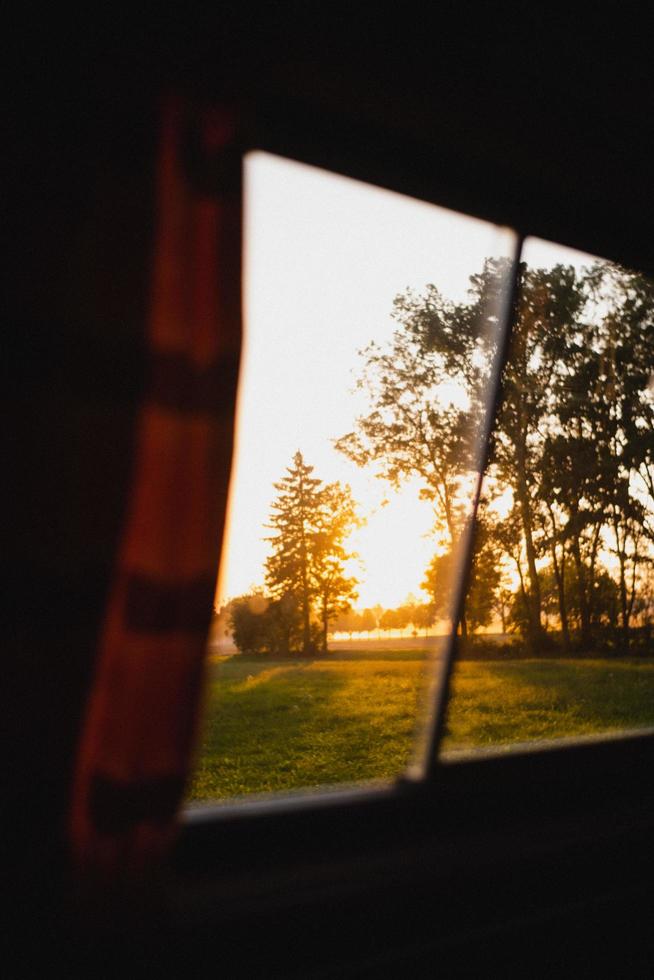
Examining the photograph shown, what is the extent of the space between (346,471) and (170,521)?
6.84 m

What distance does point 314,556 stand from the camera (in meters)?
8.20

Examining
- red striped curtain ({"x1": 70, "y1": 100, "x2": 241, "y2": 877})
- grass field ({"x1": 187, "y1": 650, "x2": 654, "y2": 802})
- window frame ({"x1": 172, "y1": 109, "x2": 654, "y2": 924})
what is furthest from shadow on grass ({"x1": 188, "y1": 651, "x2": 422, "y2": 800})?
red striped curtain ({"x1": 70, "y1": 100, "x2": 241, "y2": 877})

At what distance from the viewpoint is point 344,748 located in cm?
830

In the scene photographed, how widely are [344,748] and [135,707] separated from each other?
8.32 m

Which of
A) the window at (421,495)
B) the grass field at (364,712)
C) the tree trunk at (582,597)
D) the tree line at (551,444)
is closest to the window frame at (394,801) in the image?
the window at (421,495)

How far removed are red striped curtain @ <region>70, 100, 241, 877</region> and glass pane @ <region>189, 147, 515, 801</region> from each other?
48 millimetres

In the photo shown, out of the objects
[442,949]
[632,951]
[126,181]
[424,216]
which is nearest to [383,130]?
[424,216]

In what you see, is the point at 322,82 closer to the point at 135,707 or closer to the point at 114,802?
the point at 135,707

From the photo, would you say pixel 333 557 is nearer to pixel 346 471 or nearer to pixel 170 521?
pixel 346 471

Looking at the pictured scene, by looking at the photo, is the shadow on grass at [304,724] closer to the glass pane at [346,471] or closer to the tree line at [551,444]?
the glass pane at [346,471]

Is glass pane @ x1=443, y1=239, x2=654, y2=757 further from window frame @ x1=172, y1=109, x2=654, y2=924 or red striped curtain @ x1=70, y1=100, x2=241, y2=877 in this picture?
red striped curtain @ x1=70, y1=100, x2=241, y2=877

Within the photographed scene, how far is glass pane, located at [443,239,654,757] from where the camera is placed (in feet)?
12.8

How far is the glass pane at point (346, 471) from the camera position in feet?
5.37

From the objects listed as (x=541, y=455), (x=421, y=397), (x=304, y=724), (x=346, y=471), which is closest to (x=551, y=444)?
(x=541, y=455)
